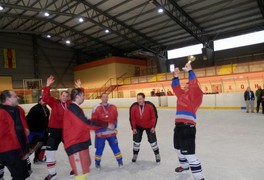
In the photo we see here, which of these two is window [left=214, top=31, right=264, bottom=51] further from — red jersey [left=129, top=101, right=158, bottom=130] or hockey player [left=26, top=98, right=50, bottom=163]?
hockey player [left=26, top=98, right=50, bottom=163]

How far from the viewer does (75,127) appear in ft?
10.2

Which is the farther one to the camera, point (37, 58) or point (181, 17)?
point (37, 58)

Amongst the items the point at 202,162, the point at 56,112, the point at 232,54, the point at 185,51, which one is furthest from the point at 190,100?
the point at 185,51

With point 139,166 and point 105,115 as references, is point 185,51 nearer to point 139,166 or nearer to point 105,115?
point 105,115

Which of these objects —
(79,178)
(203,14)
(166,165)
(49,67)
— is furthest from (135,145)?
(49,67)

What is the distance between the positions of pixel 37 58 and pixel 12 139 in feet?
103

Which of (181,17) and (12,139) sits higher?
(181,17)

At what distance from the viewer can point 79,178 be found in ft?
10.3

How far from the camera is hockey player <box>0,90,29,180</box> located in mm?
3217

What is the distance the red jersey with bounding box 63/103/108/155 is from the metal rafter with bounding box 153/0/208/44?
17.9 meters

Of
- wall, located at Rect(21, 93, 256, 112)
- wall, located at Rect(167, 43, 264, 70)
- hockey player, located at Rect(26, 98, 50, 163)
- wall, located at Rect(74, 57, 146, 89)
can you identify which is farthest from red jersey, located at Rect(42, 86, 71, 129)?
wall, located at Rect(74, 57, 146, 89)

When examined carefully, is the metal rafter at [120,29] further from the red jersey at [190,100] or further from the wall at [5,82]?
the red jersey at [190,100]

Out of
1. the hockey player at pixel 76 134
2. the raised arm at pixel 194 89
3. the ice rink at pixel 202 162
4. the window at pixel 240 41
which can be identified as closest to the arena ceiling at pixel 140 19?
the window at pixel 240 41

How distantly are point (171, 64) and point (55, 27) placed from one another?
14.6 metres
